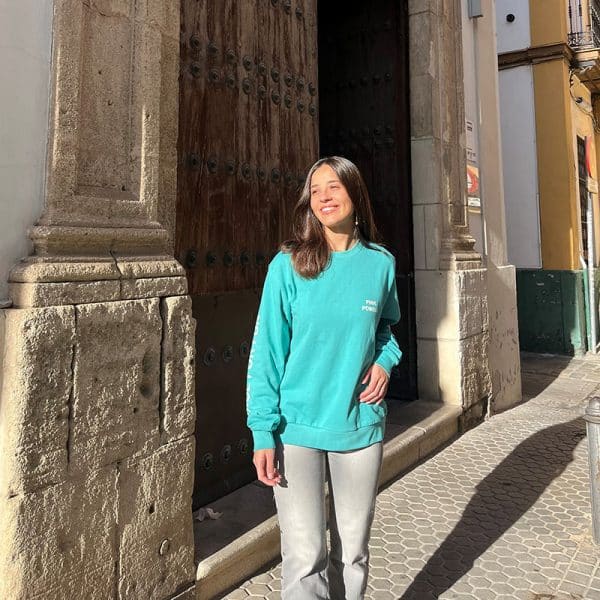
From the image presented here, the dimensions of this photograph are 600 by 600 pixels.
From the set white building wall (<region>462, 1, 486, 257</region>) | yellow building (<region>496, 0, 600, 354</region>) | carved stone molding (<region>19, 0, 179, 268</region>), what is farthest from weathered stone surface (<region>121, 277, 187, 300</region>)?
yellow building (<region>496, 0, 600, 354</region>)

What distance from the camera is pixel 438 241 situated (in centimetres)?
486

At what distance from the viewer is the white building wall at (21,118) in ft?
5.95

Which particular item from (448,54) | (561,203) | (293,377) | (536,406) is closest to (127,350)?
(293,377)

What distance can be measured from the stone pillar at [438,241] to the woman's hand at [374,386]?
10.1ft

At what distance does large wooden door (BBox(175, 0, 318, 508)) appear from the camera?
287 cm

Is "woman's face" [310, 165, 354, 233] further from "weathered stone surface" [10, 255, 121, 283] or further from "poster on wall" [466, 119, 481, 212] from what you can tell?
"poster on wall" [466, 119, 481, 212]

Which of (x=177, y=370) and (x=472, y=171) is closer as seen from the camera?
(x=177, y=370)

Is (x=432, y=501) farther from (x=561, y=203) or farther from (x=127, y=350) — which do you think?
(x=561, y=203)

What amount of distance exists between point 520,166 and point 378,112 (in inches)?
209

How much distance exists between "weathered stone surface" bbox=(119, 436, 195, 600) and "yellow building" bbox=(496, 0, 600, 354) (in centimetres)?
832

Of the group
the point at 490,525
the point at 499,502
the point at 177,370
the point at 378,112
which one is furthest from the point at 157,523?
the point at 378,112

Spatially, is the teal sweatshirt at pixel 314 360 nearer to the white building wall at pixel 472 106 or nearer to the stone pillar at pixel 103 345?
the stone pillar at pixel 103 345

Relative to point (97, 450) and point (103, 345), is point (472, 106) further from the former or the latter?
point (97, 450)

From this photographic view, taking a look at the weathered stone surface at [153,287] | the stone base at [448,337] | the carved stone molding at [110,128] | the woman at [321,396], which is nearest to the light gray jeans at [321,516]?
the woman at [321,396]
